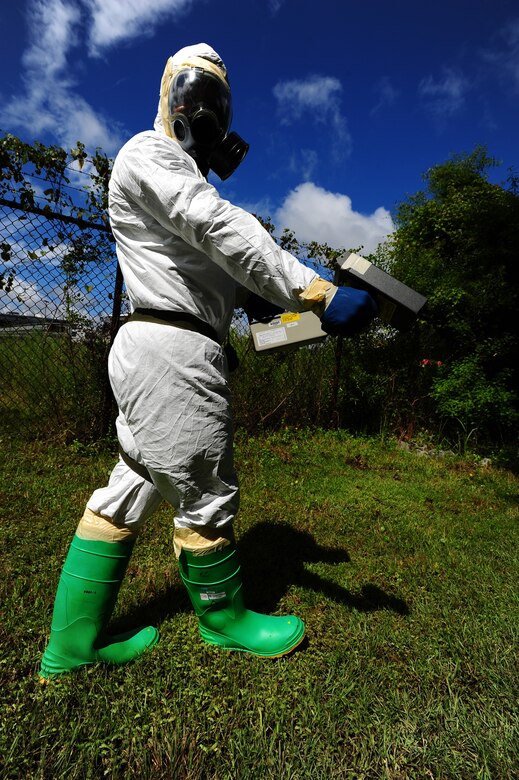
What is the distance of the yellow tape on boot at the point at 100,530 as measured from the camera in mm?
1541

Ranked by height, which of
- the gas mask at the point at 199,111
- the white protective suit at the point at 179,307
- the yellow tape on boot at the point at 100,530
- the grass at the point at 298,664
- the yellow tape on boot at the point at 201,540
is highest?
the gas mask at the point at 199,111

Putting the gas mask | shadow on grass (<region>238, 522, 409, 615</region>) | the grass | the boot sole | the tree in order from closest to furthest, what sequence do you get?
the grass
the gas mask
the boot sole
shadow on grass (<region>238, 522, 409, 615</region>)
the tree

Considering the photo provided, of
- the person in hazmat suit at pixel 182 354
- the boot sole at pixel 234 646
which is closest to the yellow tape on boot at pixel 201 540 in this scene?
the person in hazmat suit at pixel 182 354

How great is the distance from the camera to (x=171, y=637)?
1.74m

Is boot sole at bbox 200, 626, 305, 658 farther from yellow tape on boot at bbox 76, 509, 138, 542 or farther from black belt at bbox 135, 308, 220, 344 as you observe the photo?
black belt at bbox 135, 308, 220, 344

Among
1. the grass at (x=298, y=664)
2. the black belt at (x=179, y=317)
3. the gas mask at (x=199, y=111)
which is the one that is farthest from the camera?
the gas mask at (x=199, y=111)

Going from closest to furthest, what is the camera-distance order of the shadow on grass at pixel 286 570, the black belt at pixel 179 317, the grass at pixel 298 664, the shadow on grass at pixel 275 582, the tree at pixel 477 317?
the grass at pixel 298 664, the black belt at pixel 179 317, the shadow on grass at pixel 275 582, the shadow on grass at pixel 286 570, the tree at pixel 477 317

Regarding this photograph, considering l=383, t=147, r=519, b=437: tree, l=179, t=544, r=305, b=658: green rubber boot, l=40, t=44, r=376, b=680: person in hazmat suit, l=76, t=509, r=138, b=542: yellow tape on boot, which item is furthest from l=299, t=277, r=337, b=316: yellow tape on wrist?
l=383, t=147, r=519, b=437: tree

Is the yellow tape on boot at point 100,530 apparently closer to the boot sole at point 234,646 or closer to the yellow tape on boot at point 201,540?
the yellow tape on boot at point 201,540

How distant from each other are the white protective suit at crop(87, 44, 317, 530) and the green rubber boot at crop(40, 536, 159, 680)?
133mm

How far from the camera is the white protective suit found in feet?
4.20

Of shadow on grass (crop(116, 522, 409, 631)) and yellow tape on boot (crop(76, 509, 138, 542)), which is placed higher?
yellow tape on boot (crop(76, 509, 138, 542))

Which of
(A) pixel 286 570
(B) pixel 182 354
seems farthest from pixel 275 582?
(B) pixel 182 354

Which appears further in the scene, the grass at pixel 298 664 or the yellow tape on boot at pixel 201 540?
the yellow tape on boot at pixel 201 540
